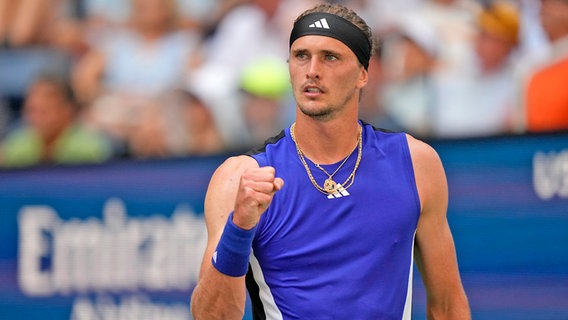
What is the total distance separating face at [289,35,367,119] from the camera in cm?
403

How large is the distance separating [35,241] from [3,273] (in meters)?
0.34

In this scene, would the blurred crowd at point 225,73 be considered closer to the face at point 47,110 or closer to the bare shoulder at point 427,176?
the face at point 47,110

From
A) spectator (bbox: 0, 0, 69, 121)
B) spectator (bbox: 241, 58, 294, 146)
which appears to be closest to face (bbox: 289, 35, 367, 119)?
spectator (bbox: 241, 58, 294, 146)

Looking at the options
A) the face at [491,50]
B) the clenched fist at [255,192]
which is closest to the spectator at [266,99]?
the face at [491,50]

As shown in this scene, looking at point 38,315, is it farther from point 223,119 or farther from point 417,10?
point 417,10

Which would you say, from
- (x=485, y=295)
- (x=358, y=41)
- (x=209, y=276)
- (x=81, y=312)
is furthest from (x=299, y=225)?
(x=81, y=312)

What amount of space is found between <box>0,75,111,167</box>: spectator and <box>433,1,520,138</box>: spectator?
242 centimetres

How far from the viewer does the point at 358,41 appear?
13.8 ft

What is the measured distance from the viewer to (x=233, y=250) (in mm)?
3760

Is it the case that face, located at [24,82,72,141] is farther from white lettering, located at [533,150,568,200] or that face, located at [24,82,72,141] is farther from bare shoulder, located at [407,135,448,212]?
bare shoulder, located at [407,135,448,212]

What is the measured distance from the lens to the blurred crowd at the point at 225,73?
6348mm

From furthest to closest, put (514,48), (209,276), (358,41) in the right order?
(514,48) → (358,41) → (209,276)

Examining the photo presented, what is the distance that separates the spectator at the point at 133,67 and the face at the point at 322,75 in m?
3.18

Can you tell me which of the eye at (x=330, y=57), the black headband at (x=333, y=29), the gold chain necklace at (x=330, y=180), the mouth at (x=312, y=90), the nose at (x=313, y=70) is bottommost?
the gold chain necklace at (x=330, y=180)
